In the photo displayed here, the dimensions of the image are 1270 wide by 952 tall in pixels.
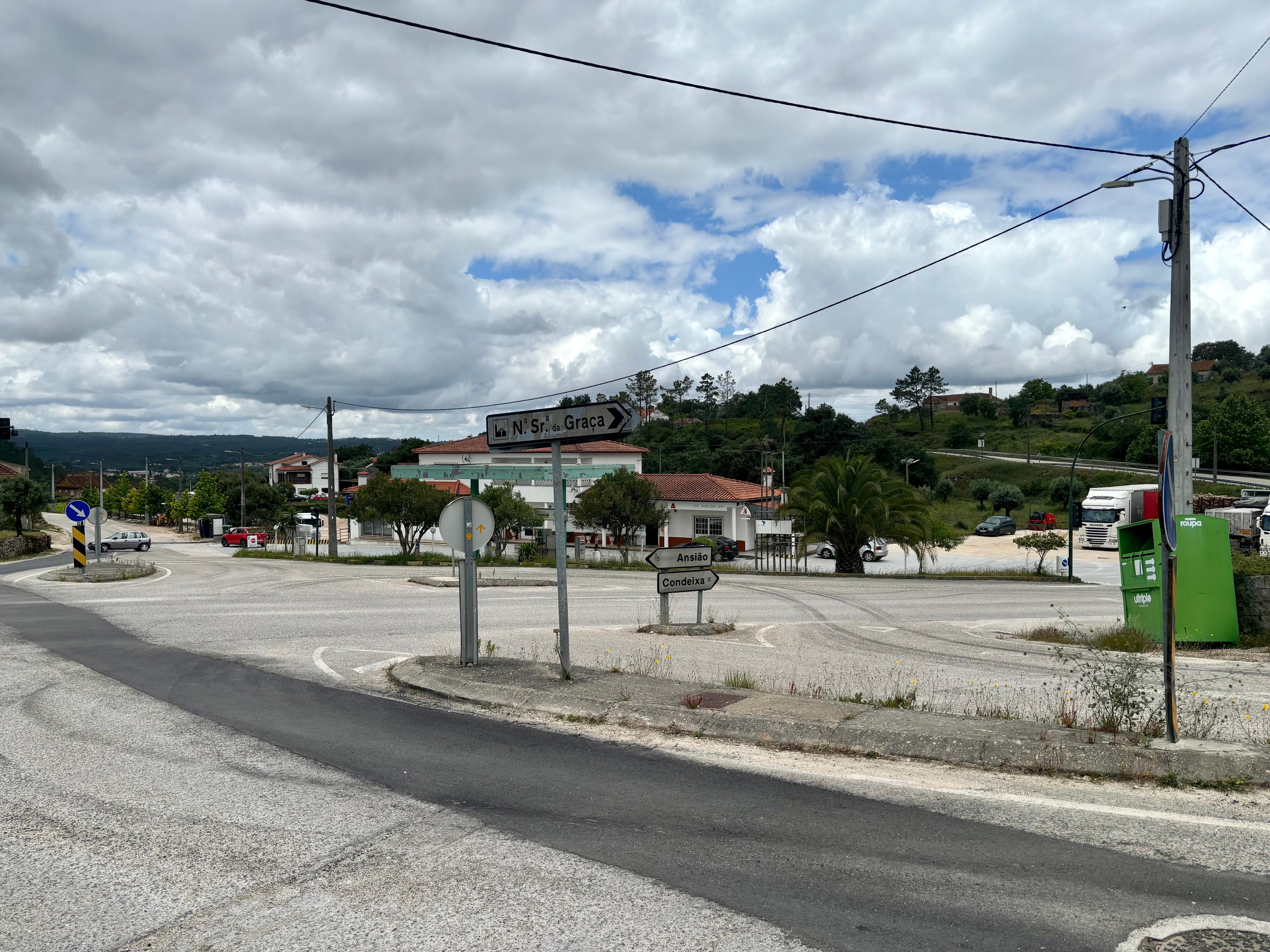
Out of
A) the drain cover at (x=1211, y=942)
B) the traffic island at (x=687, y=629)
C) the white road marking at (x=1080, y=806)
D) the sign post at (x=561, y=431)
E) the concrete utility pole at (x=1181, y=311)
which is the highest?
the concrete utility pole at (x=1181, y=311)

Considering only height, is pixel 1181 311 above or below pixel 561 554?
above

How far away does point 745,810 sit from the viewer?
5680 mm

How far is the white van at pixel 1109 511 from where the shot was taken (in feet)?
182

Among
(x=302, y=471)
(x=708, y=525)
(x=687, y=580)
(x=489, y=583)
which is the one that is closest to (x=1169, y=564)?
(x=687, y=580)

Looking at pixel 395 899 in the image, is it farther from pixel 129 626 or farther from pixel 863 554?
pixel 863 554

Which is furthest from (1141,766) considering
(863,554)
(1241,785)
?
(863,554)

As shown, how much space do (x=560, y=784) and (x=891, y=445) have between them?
326 ft

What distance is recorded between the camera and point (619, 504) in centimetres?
4766

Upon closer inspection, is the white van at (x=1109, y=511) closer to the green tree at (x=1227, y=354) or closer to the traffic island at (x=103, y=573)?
the traffic island at (x=103, y=573)

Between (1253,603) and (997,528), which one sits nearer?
(1253,603)

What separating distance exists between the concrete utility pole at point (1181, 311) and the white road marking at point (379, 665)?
1190cm

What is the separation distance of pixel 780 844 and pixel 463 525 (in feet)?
21.3

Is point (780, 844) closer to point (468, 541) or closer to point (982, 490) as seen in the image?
point (468, 541)

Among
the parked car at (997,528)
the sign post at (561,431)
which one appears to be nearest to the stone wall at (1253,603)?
the sign post at (561,431)
